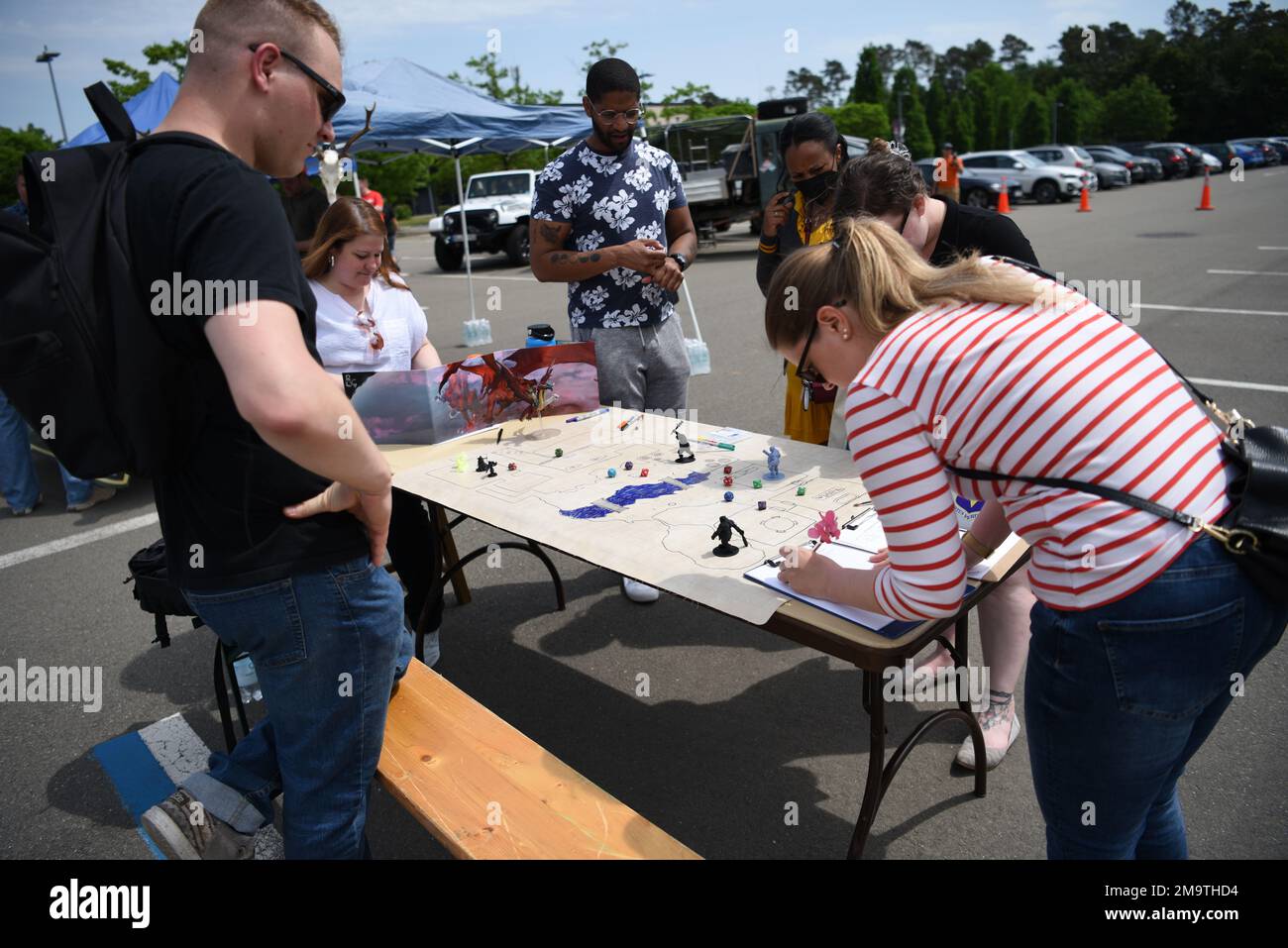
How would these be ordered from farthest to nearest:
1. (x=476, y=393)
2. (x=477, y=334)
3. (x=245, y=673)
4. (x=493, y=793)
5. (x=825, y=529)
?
1. (x=477, y=334)
2. (x=476, y=393)
3. (x=245, y=673)
4. (x=825, y=529)
5. (x=493, y=793)

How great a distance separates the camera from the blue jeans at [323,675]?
62.2 inches

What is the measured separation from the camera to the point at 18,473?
538 centimetres

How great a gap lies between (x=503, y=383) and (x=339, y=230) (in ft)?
2.85

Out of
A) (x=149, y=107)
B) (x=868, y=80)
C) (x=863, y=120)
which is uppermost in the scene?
(x=868, y=80)

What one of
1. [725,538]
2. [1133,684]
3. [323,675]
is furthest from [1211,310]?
[323,675]

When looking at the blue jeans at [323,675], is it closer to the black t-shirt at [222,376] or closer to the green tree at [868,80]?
the black t-shirt at [222,376]

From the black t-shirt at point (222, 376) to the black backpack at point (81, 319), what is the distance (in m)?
0.03

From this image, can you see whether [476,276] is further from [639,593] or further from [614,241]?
[639,593]

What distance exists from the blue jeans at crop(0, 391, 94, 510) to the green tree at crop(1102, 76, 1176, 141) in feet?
179

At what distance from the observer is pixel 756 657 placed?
3.38m

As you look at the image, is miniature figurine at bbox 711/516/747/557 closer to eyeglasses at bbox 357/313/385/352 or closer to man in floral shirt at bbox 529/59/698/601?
man in floral shirt at bbox 529/59/698/601

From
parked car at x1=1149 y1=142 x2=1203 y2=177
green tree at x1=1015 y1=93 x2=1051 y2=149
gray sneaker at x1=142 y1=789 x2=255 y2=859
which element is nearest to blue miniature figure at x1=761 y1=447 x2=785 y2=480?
gray sneaker at x1=142 y1=789 x2=255 y2=859

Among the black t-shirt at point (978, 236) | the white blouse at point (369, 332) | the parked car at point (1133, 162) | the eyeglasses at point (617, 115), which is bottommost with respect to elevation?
the white blouse at point (369, 332)

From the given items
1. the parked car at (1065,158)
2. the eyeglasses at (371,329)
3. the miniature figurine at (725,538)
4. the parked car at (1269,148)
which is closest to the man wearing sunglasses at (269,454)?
the miniature figurine at (725,538)
